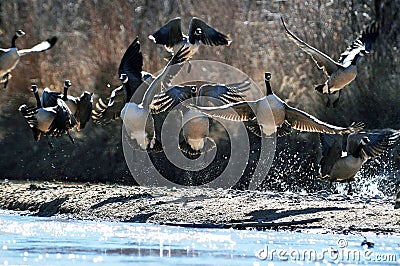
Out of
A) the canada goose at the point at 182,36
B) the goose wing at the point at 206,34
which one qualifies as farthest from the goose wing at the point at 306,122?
the goose wing at the point at 206,34

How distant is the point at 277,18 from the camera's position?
23.9 meters

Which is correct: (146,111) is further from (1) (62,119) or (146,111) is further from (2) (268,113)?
(2) (268,113)

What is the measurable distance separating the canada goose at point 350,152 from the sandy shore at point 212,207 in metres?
0.39

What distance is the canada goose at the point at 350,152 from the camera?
1617 cm

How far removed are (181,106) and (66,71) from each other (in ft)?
26.4

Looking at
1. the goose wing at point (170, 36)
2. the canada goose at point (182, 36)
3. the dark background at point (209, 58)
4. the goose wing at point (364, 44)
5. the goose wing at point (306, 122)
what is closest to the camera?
the goose wing at point (306, 122)

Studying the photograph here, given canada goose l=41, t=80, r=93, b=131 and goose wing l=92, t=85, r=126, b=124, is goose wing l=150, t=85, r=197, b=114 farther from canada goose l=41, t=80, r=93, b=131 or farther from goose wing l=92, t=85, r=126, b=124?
canada goose l=41, t=80, r=93, b=131

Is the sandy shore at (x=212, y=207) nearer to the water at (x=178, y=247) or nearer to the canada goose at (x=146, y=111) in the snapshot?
the water at (x=178, y=247)

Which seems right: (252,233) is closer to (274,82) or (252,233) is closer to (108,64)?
(274,82)

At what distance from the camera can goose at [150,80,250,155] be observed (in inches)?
671

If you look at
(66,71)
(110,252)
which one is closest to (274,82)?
(66,71)

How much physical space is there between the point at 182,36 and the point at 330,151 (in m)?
4.01

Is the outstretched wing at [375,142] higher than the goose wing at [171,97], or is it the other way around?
the goose wing at [171,97]

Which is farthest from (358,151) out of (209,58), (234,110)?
(209,58)
